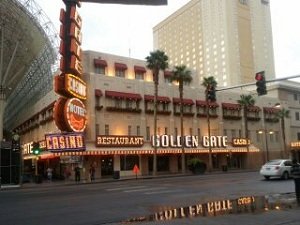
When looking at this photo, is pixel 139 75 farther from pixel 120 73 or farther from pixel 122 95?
pixel 122 95

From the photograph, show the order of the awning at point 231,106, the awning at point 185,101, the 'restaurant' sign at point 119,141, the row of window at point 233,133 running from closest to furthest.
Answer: the 'restaurant' sign at point 119,141 < the row of window at point 233,133 < the awning at point 185,101 < the awning at point 231,106

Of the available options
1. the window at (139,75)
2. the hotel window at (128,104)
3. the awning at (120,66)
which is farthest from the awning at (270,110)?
the hotel window at (128,104)

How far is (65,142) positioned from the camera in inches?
1843

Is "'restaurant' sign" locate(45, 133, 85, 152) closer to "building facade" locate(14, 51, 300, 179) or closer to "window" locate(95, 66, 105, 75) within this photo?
"building facade" locate(14, 51, 300, 179)

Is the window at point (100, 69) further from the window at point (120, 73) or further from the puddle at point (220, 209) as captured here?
the puddle at point (220, 209)

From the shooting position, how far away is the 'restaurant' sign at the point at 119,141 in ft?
167

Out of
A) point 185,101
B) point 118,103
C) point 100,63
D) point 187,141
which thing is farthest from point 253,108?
point 100,63

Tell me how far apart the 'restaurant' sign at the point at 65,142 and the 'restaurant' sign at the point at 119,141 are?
3.65m

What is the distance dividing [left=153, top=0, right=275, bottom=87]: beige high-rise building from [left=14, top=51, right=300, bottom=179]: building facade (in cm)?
9961

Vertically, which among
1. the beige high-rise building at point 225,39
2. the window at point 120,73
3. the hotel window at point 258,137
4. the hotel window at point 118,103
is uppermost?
the beige high-rise building at point 225,39

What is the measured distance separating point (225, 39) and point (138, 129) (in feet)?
405

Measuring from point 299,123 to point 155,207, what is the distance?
77.9m

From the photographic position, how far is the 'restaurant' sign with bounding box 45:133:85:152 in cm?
4666

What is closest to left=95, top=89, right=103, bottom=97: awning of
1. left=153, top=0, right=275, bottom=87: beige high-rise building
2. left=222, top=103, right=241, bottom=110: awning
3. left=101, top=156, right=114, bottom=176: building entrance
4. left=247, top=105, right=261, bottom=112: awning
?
left=101, top=156, right=114, bottom=176: building entrance
